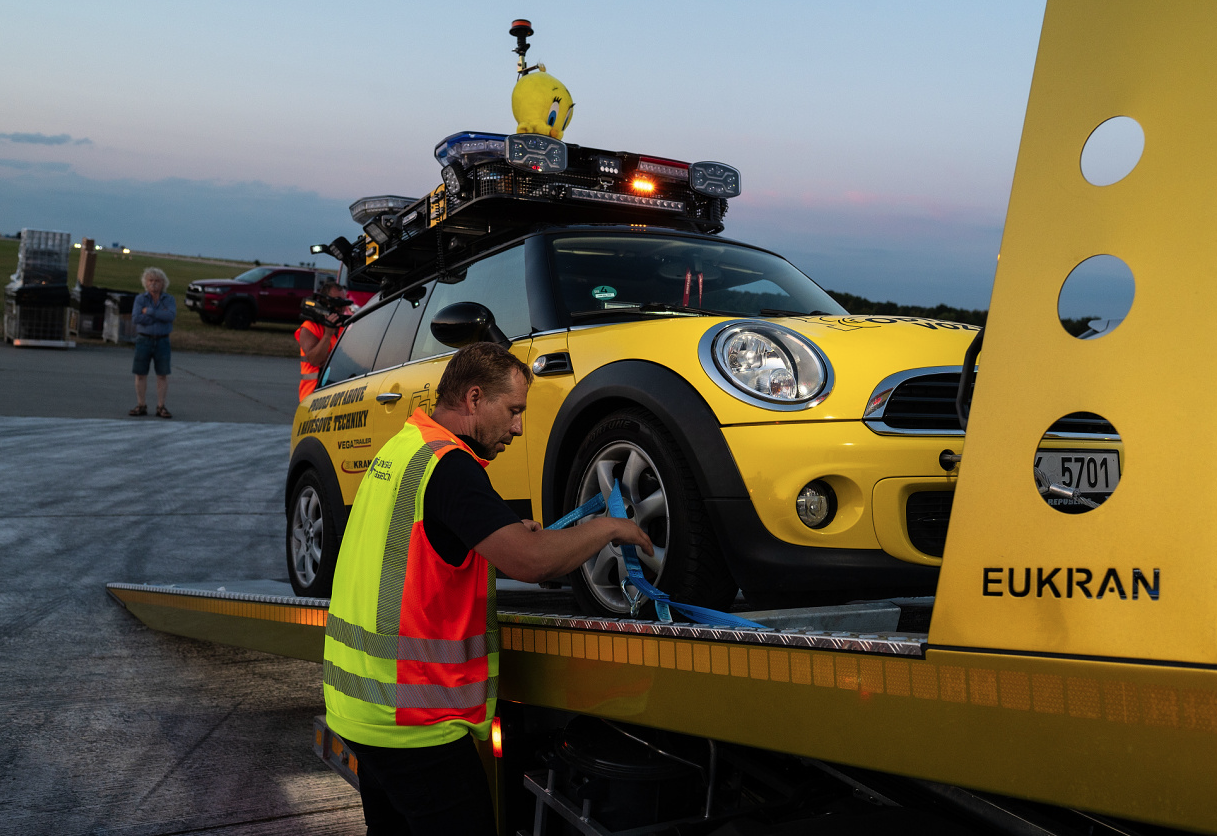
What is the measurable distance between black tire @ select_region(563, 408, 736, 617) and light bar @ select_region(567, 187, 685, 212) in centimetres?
168

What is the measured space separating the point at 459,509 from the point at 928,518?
3.98 feet

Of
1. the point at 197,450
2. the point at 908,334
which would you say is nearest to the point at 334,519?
the point at 908,334

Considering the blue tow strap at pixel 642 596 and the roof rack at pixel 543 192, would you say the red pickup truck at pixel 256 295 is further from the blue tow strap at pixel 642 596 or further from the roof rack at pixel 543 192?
the blue tow strap at pixel 642 596

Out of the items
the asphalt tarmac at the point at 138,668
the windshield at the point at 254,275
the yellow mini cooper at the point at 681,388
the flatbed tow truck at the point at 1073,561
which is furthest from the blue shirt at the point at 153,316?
the windshield at the point at 254,275

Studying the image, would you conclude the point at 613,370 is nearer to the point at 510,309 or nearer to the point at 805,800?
the point at 510,309

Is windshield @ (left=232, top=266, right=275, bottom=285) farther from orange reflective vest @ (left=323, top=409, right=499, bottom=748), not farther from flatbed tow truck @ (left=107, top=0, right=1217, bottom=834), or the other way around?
flatbed tow truck @ (left=107, top=0, right=1217, bottom=834)

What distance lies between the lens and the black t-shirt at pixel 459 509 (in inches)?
86.4

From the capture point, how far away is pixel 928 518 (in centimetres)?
260

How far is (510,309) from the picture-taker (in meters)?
3.93

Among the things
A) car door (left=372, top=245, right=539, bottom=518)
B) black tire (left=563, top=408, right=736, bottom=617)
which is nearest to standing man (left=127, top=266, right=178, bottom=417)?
car door (left=372, top=245, right=539, bottom=518)

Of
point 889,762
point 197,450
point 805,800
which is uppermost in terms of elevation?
point 889,762

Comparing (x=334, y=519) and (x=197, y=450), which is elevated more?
(x=334, y=519)

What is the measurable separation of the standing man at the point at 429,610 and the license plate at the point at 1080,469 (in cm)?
88

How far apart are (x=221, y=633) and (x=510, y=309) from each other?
76.3 inches
